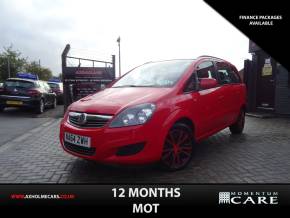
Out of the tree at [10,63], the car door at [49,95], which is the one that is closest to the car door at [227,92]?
the car door at [49,95]

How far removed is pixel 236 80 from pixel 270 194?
134 inches

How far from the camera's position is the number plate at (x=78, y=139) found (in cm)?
349

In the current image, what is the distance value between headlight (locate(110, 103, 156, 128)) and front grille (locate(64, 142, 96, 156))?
1.42 feet

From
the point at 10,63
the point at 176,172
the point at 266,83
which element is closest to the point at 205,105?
the point at 176,172

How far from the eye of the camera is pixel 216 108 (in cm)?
480

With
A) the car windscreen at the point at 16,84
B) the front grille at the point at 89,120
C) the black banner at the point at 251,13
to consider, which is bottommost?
the front grille at the point at 89,120

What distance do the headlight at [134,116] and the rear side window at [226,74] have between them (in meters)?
2.27

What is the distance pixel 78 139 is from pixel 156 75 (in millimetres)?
1630

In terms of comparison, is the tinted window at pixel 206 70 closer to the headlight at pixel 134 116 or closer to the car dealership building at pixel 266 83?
the headlight at pixel 134 116

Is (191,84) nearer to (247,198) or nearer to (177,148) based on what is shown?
(177,148)

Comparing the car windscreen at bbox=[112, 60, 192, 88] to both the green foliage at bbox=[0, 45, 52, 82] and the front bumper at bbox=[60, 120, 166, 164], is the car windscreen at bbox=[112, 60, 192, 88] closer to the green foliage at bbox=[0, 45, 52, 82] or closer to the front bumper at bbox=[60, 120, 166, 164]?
the front bumper at bbox=[60, 120, 166, 164]

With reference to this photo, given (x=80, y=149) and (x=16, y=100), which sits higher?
(x=16, y=100)

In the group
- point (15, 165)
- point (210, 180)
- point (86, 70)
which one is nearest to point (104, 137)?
point (210, 180)

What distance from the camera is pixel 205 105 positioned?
14.6 feet
